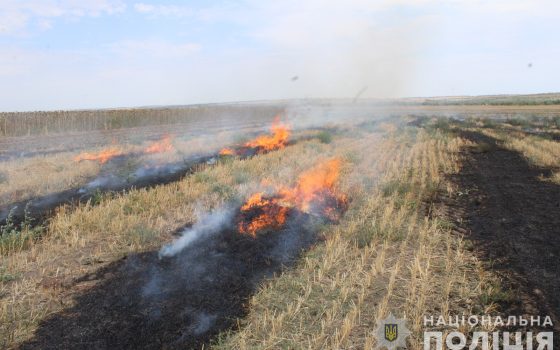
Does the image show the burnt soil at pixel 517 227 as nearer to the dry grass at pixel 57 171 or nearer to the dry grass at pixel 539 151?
the dry grass at pixel 539 151

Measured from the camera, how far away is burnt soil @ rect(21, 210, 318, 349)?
4.95 metres

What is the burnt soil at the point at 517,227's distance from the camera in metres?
5.77

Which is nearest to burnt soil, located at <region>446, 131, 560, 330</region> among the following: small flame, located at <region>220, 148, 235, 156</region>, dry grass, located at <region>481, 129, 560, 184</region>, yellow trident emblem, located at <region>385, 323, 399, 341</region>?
dry grass, located at <region>481, 129, 560, 184</region>

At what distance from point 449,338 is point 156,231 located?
20.3 feet

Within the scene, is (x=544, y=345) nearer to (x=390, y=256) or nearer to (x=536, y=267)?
(x=536, y=267)

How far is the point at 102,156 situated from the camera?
18.2 meters

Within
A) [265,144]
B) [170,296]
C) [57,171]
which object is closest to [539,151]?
[265,144]

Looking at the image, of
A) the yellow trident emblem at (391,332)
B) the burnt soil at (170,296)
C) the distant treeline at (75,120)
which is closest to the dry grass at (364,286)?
the yellow trident emblem at (391,332)

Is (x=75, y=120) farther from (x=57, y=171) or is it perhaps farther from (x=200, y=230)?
(x=200, y=230)

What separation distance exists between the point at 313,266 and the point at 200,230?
3.10 metres

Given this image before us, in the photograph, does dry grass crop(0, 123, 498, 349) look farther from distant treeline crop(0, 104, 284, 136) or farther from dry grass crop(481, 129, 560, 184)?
distant treeline crop(0, 104, 284, 136)

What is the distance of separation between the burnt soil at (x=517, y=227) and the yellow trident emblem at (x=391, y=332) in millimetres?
1656

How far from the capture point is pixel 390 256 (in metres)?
7.41

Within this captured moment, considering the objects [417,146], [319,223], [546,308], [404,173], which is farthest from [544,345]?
[417,146]
